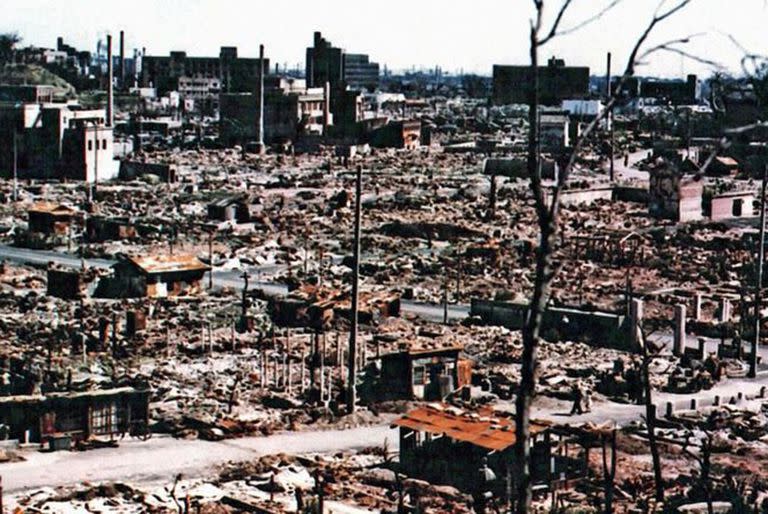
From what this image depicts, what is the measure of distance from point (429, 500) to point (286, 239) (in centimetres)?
2692

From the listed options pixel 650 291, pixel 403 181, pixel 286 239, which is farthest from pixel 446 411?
pixel 403 181

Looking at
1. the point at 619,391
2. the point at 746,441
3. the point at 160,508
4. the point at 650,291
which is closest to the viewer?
the point at 160,508

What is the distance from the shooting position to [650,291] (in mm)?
32562

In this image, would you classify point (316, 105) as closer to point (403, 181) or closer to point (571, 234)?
point (403, 181)

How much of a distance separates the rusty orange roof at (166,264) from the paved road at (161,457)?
12.6 metres

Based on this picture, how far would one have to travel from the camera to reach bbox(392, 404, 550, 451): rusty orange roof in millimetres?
15727

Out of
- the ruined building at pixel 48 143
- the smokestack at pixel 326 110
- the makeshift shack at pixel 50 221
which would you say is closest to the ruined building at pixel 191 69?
the smokestack at pixel 326 110

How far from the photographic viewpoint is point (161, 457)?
57.1 feet

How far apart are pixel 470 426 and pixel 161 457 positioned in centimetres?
461

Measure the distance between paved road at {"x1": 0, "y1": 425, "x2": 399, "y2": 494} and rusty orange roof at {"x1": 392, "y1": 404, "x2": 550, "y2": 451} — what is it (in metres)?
1.53

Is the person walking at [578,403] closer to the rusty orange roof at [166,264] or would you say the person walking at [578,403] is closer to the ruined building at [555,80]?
the rusty orange roof at [166,264]

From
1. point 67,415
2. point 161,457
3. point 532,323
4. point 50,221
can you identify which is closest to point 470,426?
point 161,457

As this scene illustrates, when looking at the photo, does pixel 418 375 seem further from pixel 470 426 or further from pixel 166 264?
pixel 166 264

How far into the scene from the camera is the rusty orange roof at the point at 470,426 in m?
15.7
